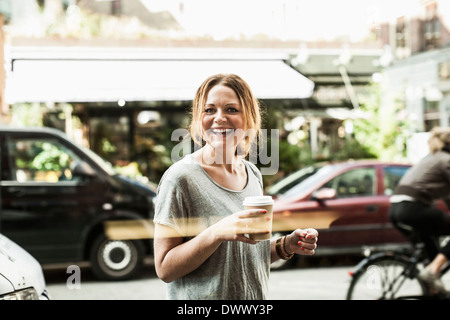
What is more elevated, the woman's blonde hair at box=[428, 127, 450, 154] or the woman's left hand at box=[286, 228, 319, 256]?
the woman's blonde hair at box=[428, 127, 450, 154]

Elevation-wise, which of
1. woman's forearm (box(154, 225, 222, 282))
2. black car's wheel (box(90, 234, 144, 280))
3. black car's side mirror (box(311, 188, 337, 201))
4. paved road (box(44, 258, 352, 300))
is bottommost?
paved road (box(44, 258, 352, 300))

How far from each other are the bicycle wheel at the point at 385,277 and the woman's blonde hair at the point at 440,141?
1.02 m

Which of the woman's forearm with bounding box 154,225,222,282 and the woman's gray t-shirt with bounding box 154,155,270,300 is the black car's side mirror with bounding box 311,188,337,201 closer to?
the woman's gray t-shirt with bounding box 154,155,270,300

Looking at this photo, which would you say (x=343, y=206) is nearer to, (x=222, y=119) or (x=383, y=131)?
(x=383, y=131)

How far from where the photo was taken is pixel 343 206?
733 cm

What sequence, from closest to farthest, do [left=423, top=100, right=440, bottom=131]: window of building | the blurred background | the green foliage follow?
1. the blurred background
2. the green foliage
3. [left=423, top=100, right=440, bottom=131]: window of building

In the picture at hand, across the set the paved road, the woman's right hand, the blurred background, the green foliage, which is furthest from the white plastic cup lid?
the green foliage

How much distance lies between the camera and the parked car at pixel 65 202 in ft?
21.6

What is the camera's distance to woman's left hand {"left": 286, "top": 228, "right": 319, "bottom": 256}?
176 centimetres

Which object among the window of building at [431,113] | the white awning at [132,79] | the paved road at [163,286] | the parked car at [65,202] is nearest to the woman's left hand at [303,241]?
the paved road at [163,286]

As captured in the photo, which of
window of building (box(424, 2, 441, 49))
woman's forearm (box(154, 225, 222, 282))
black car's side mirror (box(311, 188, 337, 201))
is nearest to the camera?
woman's forearm (box(154, 225, 222, 282))

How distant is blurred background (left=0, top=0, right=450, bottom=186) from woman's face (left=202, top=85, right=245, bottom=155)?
604 cm

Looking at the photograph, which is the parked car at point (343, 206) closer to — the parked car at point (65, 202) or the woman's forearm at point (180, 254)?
the parked car at point (65, 202)

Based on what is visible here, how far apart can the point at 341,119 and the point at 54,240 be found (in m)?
8.07
